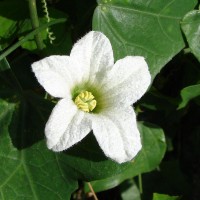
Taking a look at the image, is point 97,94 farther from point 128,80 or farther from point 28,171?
point 28,171

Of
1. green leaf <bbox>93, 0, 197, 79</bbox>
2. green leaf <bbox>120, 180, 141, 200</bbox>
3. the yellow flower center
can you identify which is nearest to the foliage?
green leaf <bbox>93, 0, 197, 79</bbox>

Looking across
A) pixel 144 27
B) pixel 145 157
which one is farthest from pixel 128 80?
pixel 145 157

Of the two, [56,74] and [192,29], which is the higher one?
[56,74]

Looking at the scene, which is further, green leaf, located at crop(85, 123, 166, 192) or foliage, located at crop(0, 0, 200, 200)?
green leaf, located at crop(85, 123, 166, 192)

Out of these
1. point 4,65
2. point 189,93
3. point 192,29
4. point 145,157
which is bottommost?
point 145,157

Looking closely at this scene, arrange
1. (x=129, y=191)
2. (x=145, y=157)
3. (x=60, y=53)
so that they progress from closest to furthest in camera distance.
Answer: (x=60, y=53), (x=145, y=157), (x=129, y=191)

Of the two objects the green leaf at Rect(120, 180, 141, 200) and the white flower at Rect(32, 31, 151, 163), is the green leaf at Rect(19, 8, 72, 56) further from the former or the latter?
the green leaf at Rect(120, 180, 141, 200)

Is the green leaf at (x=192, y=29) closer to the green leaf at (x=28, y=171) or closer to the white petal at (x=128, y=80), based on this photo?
the white petal at (x=128, y=80)
